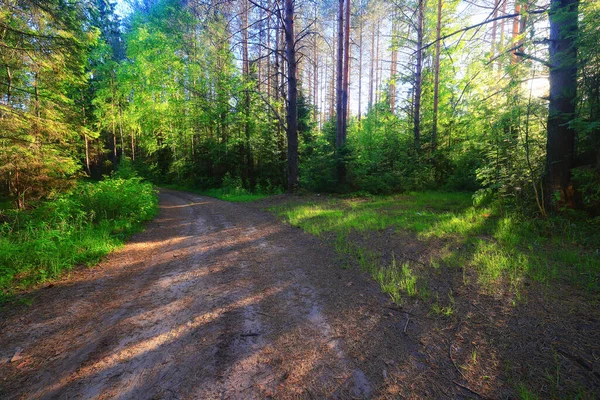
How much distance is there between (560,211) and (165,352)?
7338 millimetres

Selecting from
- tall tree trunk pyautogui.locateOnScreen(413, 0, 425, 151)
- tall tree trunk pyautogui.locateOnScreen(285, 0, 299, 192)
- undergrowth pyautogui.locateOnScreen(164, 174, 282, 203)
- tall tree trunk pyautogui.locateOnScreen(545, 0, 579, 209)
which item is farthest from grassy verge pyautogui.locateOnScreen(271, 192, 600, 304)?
undergrowth pyautogui.locateOnScreen(164, 174, 282, 203)

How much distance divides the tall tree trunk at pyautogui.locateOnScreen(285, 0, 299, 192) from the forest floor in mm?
9105

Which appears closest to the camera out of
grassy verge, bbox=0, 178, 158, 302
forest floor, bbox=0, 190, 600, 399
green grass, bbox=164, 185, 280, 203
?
forest floor, bbox=0, 190, 600, 399

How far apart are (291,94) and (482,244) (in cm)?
1037

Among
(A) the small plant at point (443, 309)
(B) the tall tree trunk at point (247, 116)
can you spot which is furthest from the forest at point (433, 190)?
(B) the tall tree trunk at point (247, 116)

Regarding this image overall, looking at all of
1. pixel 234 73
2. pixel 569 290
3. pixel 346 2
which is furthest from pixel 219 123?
pixel 569 290

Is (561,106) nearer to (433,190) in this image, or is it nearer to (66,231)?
(433,190)

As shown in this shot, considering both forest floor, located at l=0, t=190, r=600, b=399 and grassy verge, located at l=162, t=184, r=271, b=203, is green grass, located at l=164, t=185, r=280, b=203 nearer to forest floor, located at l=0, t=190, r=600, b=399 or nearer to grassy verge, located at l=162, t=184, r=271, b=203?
grassy verge, located at l=162, t=184, r=271, b=203

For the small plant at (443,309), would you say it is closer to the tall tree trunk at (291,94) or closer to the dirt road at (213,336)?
the dirt road at (213,336)

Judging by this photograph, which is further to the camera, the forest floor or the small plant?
the small plant

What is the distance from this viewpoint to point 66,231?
17.1ft

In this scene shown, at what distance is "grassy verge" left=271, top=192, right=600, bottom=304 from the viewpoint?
3301 mm

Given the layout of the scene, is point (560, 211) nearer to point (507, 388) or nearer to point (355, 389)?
point (507, 388)

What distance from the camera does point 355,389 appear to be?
1820mm
